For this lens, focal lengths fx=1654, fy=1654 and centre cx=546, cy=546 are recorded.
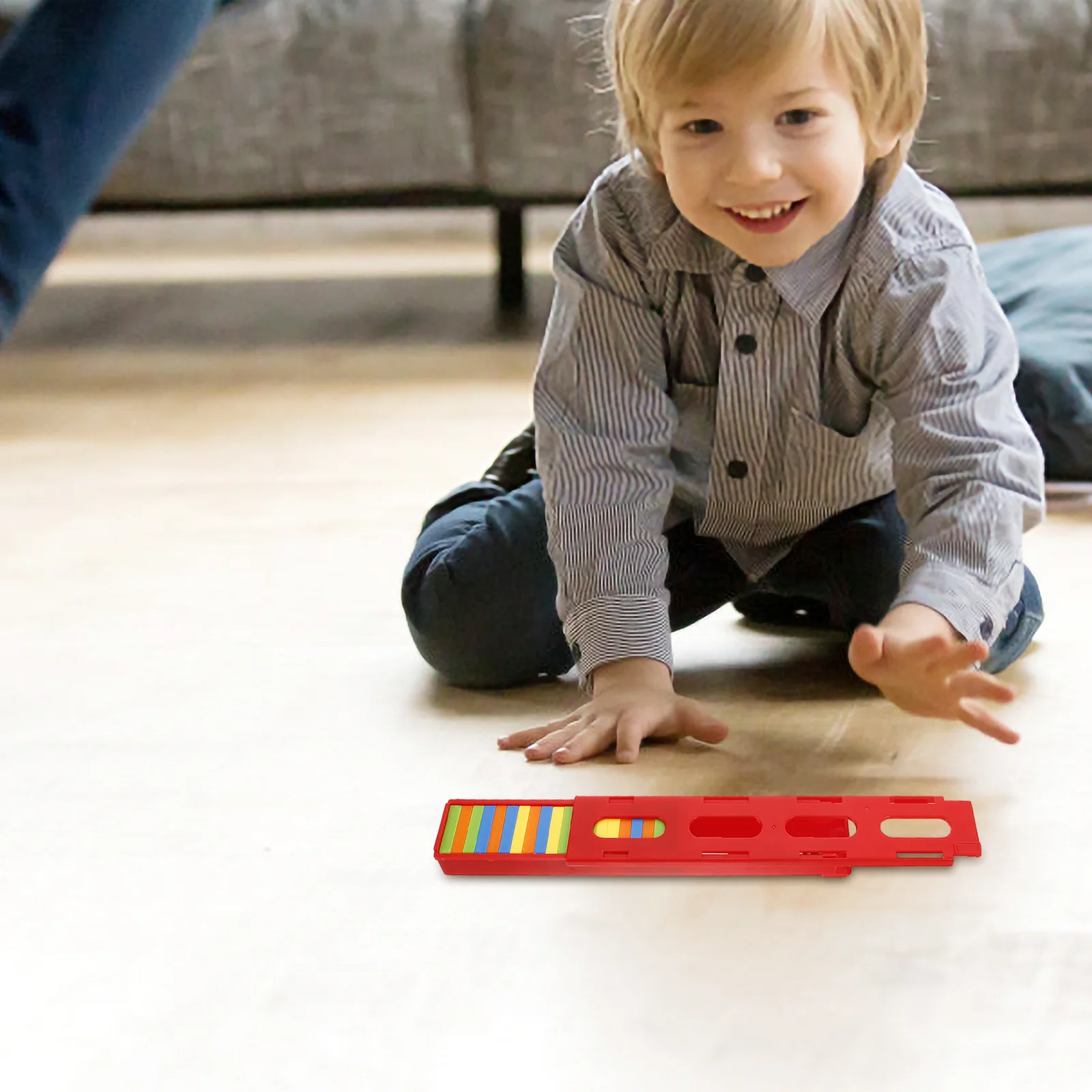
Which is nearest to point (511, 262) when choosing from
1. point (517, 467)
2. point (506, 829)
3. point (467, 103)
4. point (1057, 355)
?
point (467, 103)

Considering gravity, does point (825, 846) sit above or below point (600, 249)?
below

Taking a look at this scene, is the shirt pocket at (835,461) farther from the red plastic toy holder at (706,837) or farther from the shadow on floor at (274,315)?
the shadow on floor at (274,315)

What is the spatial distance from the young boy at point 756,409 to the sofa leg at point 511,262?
127cm

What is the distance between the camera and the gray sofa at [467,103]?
189 cm

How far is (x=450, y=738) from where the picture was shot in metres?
0.96

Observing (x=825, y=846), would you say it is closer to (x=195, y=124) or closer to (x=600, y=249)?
(x=600, y=249)

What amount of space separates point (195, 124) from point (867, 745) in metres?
1.35

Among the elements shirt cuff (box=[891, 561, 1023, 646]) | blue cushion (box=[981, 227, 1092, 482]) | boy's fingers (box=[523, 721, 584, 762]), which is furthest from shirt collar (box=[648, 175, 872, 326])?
blue cushion (box=[981, 227, 1092, 482])

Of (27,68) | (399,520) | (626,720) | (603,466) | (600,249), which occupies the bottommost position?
(399,520)

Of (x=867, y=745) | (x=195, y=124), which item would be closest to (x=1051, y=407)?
(x=867, y=745)

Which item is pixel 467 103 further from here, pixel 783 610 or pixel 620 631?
pixel 620 631

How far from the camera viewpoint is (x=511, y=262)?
7.49 ft

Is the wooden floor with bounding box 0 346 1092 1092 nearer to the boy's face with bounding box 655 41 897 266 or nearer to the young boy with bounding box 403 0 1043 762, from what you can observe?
the young boy with bounding box 403 0 1043 762

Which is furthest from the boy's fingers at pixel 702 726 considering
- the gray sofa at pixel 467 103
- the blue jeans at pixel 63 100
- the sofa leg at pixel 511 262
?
the sofa leg at pixel 511 262
